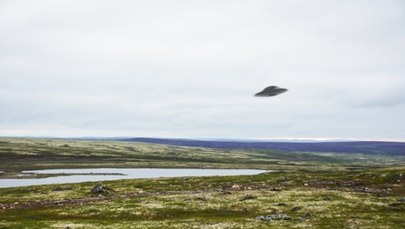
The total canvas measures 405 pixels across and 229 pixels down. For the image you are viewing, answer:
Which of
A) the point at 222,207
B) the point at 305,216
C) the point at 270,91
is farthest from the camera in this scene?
the point at 222,207

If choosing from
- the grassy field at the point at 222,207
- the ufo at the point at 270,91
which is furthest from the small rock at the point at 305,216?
the ufo at the point at 270,91

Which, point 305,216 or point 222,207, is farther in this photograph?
point 222,207

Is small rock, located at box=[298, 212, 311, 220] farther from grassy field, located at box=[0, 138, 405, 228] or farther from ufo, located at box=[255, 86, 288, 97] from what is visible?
ufo, located at box=[255, 86, 288, 97]

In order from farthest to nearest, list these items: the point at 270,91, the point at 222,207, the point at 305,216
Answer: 1. the point at 222,207
2. the point at 305,216
3. the point at 270,91

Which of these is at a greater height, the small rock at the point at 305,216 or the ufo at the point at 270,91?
the ufo at the point at 270,91

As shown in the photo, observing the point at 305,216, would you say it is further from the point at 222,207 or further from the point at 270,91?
the point at 270,91

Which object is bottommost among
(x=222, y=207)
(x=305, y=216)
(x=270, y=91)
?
(x=222, y=207)

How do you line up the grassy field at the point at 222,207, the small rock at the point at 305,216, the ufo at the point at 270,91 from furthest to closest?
1. the small rock at the point at 305,216
2. the grassy field at the point at 222,207
3. the ufo at the point at 270,91

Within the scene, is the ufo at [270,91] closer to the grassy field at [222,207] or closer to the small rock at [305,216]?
the grassy field at [222,207]

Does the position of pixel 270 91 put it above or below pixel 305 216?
above

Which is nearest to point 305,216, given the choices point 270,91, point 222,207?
point 222,207

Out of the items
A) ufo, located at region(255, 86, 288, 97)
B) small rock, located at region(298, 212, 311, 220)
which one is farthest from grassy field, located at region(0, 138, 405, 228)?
ufo, located at region(255, 86, 288, 97)

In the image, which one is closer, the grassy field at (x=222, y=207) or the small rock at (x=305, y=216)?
the grassy field at (x=222, y=207)

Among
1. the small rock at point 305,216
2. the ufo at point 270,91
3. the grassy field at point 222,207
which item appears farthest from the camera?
the small rock at point 305,216
